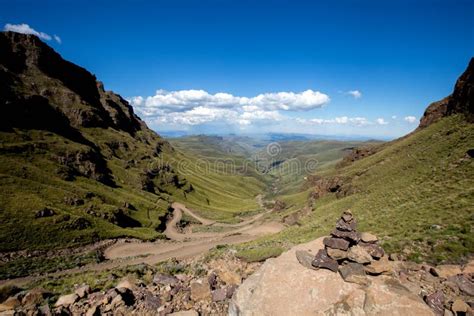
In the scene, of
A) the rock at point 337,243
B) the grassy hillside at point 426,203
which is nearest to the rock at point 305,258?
the rock at point 337,243

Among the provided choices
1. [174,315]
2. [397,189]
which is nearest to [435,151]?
[397,189]

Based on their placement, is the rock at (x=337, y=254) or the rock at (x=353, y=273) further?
the rock at (x=337, y=254)

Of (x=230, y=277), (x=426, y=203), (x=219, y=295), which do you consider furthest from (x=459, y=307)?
(x=426, y=203)

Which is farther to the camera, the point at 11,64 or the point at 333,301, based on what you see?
the point at 11,64

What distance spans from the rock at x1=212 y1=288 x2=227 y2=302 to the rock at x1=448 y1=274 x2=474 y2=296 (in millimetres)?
15163

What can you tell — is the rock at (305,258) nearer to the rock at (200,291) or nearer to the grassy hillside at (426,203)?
the rock at (200,291)

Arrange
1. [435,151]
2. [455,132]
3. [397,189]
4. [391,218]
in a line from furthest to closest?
[455,132]
[435,151]
[397,189]
[391,218]

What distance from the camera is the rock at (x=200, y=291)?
18.4 metres

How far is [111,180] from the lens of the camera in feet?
382

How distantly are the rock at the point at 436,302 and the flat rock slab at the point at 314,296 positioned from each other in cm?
190

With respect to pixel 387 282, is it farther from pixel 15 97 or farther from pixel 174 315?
pixel 15 97

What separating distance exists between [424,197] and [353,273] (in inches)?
1342

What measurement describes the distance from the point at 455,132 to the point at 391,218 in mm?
48641

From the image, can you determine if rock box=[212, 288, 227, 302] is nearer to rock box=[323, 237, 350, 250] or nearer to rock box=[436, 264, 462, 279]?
rock box=[323, 237, 350, 250]
